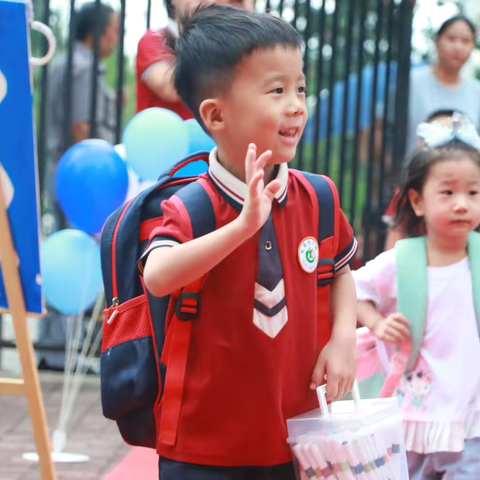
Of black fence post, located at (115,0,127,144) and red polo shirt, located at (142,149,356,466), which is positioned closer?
red polo shirt, located at (142,149,356,466)

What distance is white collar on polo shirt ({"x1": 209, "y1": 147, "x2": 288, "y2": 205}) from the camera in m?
2.30

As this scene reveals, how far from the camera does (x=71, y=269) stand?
4.57m

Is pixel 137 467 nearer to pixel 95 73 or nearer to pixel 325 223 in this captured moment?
pixel 325 223

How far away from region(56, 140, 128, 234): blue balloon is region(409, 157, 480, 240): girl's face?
1583mm

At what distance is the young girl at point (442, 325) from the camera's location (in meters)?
3.17

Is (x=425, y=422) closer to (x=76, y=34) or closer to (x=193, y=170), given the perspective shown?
(x=193, y=170)

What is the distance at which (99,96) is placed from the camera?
20.9ft

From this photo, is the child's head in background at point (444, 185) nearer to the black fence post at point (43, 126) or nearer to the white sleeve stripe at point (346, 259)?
the white sleeve stripe at point (346, 259)

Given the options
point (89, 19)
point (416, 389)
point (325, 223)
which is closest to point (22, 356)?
point (325, 223)

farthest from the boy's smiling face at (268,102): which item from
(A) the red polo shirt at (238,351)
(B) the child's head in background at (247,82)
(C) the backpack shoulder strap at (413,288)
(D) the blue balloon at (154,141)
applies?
(D) the blue balloon at (154,141)

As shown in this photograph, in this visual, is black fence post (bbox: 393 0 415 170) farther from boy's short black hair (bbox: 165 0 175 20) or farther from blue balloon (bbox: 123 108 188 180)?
boy's short black hair (bbox: 165 0 175 20)

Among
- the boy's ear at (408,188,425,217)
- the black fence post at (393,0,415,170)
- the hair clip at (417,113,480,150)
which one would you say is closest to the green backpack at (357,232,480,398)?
the boy's ear at (408,188,425,217)

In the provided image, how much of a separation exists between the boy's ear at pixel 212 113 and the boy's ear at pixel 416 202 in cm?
132

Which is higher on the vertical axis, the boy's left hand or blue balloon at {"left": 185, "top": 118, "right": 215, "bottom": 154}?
blue balloon at {"left": 185, "top": 118, "right": 215, "bottom": 154}
